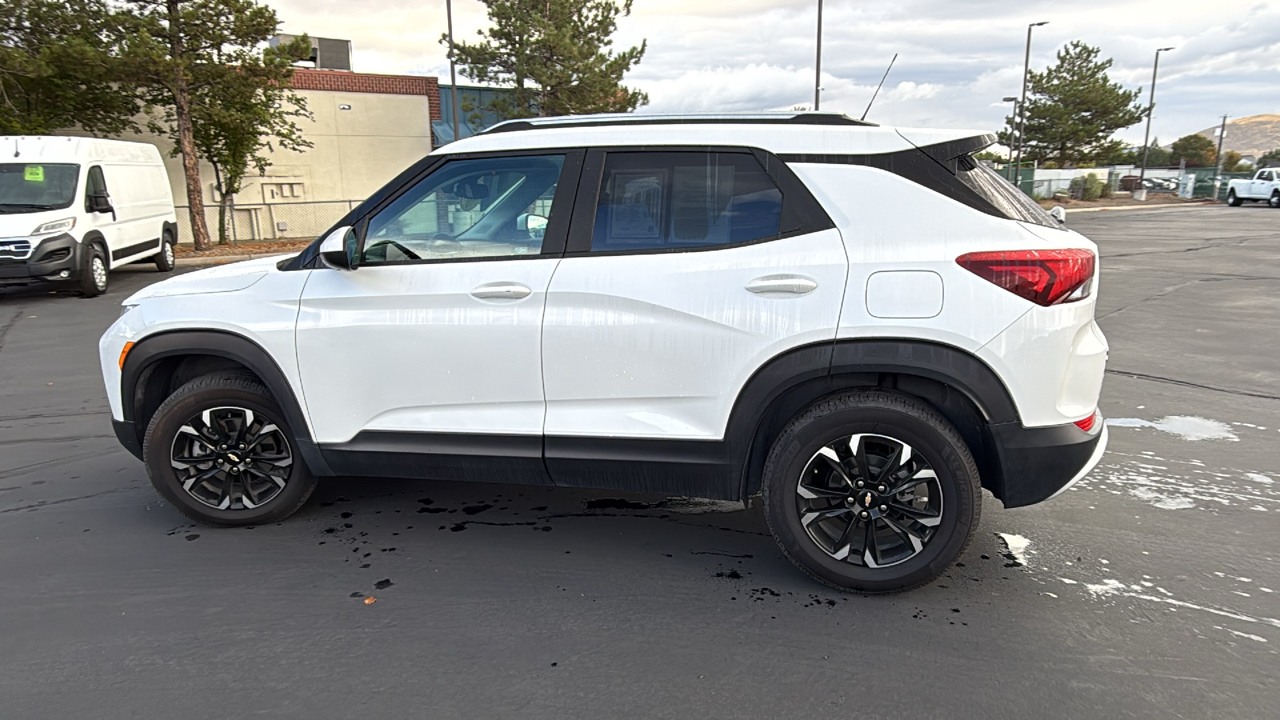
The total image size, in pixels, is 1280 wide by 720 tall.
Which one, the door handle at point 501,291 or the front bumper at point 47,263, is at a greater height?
the door handle at point 501,291

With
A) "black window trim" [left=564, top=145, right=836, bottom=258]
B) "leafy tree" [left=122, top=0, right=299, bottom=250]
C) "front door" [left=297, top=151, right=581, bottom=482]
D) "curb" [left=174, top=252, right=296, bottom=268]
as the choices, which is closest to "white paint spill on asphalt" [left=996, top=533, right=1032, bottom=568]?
"black window trim" [left=564, top=145, right=836, bottom=258]

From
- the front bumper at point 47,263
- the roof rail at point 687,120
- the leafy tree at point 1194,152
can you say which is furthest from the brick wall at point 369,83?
the leafy tree at point 1194,152

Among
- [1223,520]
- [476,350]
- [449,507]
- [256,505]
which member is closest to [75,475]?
[256,505]

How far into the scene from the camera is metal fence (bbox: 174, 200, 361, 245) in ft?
82.8

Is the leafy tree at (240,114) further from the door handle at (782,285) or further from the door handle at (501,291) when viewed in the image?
the door handle at (782,285)

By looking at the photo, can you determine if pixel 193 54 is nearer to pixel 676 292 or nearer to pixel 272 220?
pixel 272 220

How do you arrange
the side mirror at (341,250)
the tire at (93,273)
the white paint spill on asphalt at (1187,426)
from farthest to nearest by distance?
1. the tire at (93,273)
2. the white paint spill on asphalt at (1187,426)
3. the side mirror at (341,250)

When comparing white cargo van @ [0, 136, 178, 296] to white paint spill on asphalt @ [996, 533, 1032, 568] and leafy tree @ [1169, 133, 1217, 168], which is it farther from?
leafy tree @ [1169, 133, 1217, 168]

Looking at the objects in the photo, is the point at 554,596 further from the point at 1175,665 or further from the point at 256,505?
the point at 1175,665

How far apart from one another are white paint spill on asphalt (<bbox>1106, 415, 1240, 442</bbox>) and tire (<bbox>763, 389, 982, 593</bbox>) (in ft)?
10.2

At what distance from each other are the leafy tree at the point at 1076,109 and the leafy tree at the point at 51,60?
43832mm

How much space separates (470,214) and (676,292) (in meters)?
1.02

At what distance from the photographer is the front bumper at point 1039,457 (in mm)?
3092

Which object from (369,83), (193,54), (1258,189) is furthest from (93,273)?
(1258,189)
